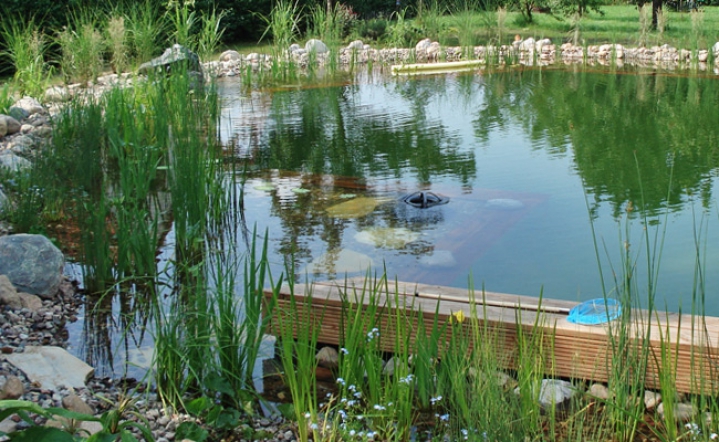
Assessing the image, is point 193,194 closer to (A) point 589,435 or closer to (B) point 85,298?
(B) point 85,298

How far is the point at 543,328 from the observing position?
2.76m

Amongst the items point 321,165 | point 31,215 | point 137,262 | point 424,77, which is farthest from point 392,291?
point 424,77

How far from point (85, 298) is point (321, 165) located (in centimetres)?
302

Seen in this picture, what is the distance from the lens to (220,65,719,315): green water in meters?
4.12

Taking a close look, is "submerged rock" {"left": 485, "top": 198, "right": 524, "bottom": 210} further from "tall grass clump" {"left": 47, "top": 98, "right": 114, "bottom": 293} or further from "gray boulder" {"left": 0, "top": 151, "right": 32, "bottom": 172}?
"gray boulder" {"left": 0, "top": 151, "right": 32, "bottom": 172}

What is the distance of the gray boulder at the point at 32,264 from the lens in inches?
144

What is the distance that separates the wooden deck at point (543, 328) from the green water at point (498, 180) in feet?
0.74

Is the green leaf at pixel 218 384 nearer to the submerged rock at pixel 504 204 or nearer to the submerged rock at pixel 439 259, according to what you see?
the submerged rock at pixel 439 259

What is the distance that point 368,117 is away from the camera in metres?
8.65

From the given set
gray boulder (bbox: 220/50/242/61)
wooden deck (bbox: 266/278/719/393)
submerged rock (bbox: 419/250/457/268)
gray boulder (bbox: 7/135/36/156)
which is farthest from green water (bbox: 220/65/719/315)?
gray boulder (bbox: 220/50/242/61)

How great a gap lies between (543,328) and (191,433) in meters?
1.24

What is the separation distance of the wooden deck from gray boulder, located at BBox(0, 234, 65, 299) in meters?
1.21

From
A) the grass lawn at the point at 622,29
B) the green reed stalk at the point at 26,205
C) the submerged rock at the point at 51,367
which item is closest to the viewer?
the submerged rock at the point at 51,367

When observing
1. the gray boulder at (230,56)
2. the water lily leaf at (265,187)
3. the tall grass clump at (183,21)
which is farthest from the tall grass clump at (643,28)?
the water lily leaf at (265,187)
